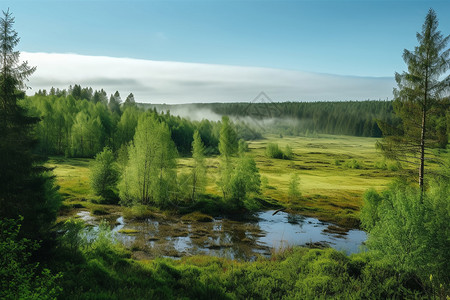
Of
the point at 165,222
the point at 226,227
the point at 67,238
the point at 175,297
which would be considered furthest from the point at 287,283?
the point at 165,222

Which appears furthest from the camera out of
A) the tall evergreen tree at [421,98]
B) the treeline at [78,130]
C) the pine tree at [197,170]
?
the treeline at [78,130]

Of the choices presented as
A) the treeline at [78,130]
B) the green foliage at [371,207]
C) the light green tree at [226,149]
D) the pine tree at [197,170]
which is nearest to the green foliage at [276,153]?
the treeline at [78,130]

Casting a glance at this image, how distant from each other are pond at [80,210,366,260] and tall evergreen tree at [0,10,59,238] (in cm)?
1512

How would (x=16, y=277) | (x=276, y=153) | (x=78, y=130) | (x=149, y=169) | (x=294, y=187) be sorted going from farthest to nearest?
1. (x=276, y=153)
2. (x=78, y=130)
3. (x=294, y=187)
4. (x=149, y=169)
5. (x=16, y=277)

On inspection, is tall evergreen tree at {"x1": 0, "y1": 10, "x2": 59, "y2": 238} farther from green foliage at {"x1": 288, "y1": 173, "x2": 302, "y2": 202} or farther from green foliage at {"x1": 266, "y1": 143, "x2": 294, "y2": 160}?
green foliage at {"x1": 266, "y1": 143, "x2": 294, "y2": 160}

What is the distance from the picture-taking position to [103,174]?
187 feet

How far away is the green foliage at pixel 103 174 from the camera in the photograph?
5638 centimetres

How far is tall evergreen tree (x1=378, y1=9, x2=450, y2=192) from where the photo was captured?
25703 mm

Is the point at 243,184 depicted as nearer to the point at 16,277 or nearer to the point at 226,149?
the point at 226,149

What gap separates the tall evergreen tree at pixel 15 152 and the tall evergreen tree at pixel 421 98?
2922 cm

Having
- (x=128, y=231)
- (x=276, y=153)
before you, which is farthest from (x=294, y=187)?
(x=276, y=153)

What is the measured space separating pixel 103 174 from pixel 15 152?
39.3 meters

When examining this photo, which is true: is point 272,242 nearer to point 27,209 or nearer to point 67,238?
point 67,238

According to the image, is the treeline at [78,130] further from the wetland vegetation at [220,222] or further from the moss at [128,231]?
the moss at [128,231]
